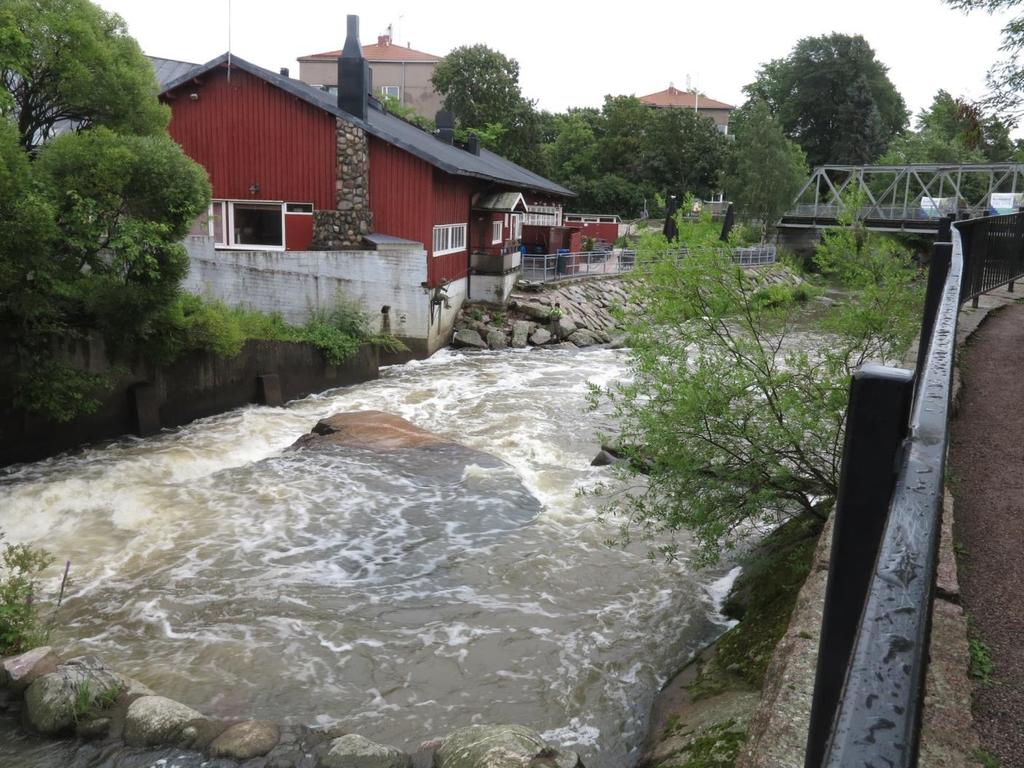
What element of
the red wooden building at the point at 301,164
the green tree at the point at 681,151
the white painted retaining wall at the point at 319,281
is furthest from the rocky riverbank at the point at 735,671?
the green tree at the point at 681,151

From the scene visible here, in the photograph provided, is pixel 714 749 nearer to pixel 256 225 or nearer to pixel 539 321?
pixel 539 321

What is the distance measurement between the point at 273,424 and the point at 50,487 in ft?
15.7

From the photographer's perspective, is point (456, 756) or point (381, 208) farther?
point (381, 208)

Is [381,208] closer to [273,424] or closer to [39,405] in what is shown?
[273,424]

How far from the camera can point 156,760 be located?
19.4 feet

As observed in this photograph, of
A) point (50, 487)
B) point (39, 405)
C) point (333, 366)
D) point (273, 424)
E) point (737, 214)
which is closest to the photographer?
point (50, 487)

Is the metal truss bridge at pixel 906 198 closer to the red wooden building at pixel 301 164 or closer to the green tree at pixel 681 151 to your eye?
the green tree at pixel 681 151

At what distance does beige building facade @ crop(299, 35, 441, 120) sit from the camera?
6956 cm

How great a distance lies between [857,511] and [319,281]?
64.2ft

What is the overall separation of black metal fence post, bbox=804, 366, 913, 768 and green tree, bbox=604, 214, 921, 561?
253 inches

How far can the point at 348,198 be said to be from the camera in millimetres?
23172

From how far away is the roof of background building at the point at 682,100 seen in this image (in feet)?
282

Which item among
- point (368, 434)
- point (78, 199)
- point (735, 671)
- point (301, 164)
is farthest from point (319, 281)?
point (735, 671)

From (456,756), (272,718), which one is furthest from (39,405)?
(456,756)
